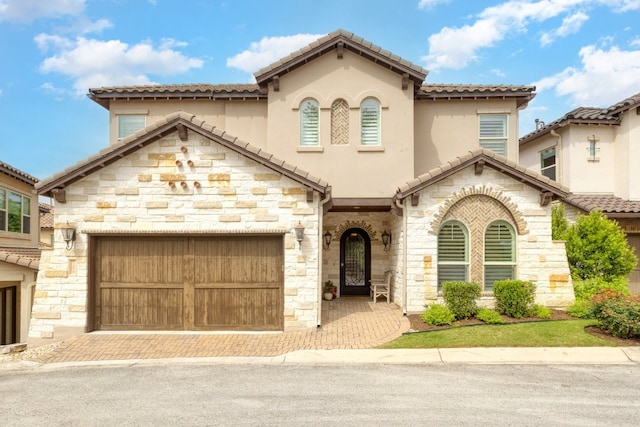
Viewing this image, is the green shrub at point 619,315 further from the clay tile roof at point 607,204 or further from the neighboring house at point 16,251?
the neighboring house at point 16,251

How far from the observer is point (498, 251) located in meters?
12.7

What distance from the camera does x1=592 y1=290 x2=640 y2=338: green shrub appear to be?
32.7ft

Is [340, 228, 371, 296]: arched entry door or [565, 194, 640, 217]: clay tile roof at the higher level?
[565, 194, 640, 217]: clay tile roof

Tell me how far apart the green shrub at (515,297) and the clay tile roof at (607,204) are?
4846mm

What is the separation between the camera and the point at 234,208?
11.3m

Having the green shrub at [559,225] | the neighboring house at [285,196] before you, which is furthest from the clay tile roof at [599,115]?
the green shrub at [559,225]

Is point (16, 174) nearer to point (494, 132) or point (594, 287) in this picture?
point (494, 132)

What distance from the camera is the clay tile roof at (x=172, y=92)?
15125 mm

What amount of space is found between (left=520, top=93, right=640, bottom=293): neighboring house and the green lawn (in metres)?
6.69

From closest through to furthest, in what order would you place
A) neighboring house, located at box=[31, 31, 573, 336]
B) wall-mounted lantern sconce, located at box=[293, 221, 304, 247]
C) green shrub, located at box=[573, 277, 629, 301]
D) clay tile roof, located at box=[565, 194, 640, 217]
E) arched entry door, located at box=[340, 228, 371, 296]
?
wall-mounted lantern sconce, located at box=[293, 221, 304, 247] < neighboring house, located at box=[31, 31, 573, 336] < green shrub, located at box=[573, 277, 629, 301] < clay tile roof, located at box=[565, 194, 640, 217] < arched entry door, located at box=[340, 228, 371, 296]

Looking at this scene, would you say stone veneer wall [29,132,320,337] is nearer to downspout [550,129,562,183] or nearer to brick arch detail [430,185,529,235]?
brick arch detail [430,185,529,235]

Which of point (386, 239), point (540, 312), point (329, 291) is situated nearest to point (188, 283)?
point (329, 291)

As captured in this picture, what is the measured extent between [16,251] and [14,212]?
2795 mm

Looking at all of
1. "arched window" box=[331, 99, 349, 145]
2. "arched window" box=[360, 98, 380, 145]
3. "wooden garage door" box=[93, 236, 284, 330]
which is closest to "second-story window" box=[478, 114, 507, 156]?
"arched window" box=[360, 98, 380, 145]
